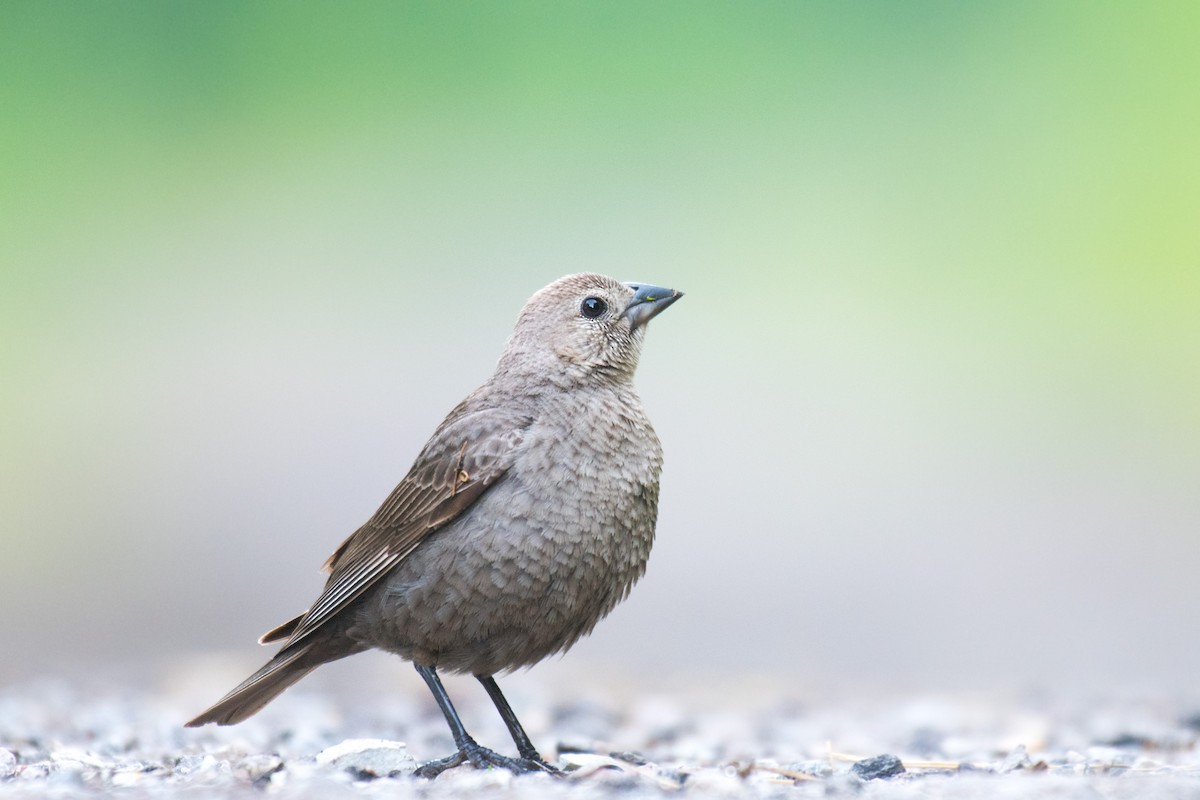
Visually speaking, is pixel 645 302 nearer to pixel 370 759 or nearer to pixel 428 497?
pixel 428 497

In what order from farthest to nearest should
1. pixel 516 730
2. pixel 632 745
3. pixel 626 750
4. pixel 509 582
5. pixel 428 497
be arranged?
pixel 632 745
pixel 626 750
pixel 516 730
pixel 428 497
pixel 509 582

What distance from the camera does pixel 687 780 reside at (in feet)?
17.3

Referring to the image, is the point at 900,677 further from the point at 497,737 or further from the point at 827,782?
the point at 827,782

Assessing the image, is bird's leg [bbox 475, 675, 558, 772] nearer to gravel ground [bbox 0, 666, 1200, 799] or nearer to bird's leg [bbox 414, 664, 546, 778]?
bird's leg [bbox 414, 664, 546, 778]

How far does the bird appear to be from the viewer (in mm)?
5414

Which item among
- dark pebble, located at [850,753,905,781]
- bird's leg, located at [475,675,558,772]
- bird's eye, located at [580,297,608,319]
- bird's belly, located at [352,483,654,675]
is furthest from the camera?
bird's eye, located at [580,297,608,319]

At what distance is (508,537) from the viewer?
540 centimetres

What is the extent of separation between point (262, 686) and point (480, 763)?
0.97m

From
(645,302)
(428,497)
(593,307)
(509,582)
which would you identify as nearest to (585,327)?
(593,307)

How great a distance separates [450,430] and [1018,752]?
2495 millimetres

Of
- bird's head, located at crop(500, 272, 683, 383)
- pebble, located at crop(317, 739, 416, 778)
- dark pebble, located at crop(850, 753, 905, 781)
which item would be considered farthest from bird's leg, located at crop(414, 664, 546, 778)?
bird's head, located at crop(500, 272, 683, 383)

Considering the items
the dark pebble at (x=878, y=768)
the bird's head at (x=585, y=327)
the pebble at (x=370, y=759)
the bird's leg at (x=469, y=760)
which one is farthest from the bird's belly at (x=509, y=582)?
the dark pebble at (x=878, y=768)

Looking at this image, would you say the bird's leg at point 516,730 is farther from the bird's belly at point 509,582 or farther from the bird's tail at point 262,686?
the bird's tail at point 262,686

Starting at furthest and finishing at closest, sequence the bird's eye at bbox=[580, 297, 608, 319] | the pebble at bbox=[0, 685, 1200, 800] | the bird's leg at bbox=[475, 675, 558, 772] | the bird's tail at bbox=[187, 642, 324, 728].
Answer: the bird's eye at bbox=[580, 297, 608, 319]
the bird's tail at bbox=[187, 642, 324, 728]
the bird's leg at bbox=[475, 675, 558, 772]
the pebble at bbox=[0, 685, 1200, 800]
